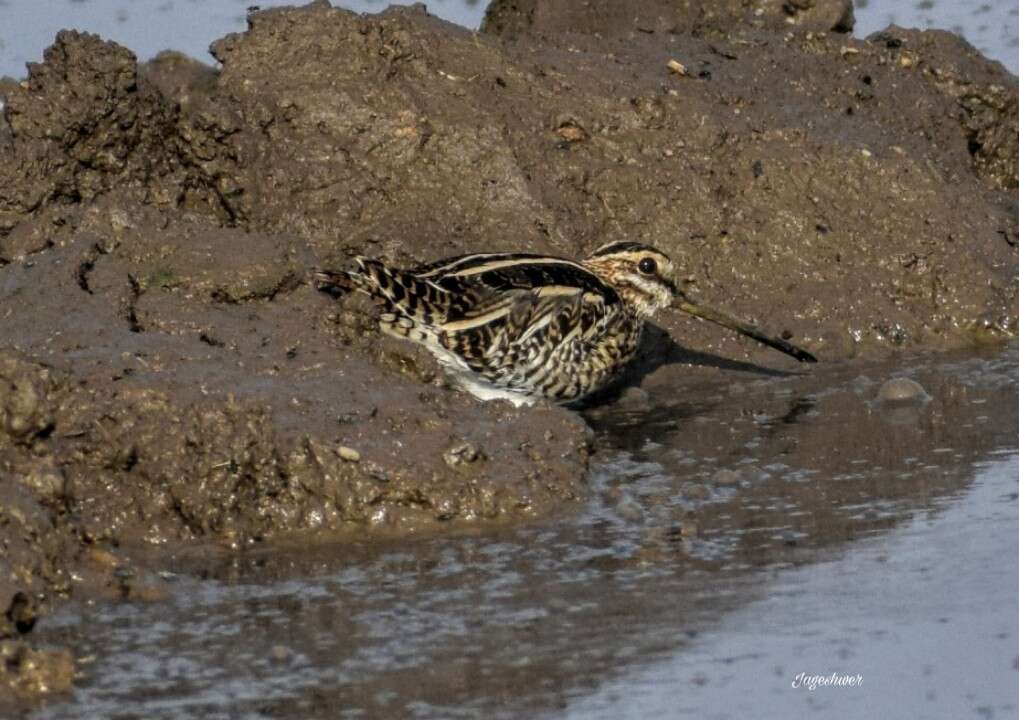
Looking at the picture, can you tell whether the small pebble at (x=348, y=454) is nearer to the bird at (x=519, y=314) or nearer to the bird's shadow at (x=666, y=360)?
the bird at (x=519, y=314)

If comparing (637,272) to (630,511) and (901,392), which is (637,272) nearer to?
(901,392)

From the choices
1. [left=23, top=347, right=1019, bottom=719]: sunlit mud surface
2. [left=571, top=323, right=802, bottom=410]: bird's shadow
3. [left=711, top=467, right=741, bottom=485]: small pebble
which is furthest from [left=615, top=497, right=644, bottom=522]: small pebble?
[left=571, top=323, right=802, bottom=410]: bird's shadow

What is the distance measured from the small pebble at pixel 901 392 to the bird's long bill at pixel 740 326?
0.54 metres

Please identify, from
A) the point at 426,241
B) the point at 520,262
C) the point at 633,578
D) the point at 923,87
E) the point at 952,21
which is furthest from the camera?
the point at 952,21

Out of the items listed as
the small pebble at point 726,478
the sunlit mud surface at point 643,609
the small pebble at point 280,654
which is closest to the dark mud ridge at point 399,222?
the sunlit mud surface at point 643,609

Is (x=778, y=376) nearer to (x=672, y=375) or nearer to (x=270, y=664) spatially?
(x=672, y=375)

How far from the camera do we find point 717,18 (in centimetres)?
1026

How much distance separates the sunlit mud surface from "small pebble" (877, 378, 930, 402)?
0.60 meters

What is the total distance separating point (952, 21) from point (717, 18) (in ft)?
10.4

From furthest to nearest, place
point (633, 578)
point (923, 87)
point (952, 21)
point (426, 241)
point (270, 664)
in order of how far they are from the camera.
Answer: point (952, 21) → point (923, 87) → point (426, 241) → point (633, 578) → point (270, 664)

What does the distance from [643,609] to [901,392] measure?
2754 millimetres

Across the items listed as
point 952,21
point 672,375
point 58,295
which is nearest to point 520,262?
point 672,375

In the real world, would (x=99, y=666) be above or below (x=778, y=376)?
below

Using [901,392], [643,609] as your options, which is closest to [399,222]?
[901,392]
